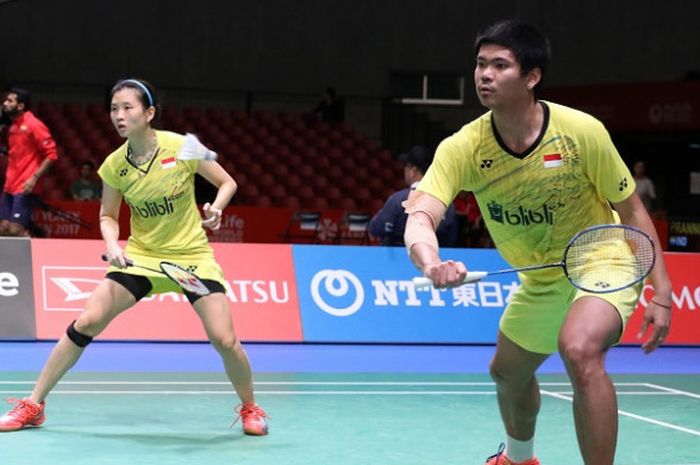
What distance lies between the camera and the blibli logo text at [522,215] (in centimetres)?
430

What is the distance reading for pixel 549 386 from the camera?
A: 26.9 feet

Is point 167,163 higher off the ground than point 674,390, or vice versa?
point 167,163

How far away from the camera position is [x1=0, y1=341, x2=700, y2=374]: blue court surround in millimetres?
8617

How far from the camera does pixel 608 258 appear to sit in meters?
4.20

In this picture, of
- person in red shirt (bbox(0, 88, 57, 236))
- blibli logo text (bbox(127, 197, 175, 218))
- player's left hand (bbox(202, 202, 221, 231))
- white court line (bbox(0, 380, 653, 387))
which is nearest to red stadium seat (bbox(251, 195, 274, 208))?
person in red shirt (bbox(0, 88, 57, 236))

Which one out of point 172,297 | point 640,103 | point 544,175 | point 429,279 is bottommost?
point 172,297

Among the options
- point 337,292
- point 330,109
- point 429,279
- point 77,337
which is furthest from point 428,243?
point 330,109

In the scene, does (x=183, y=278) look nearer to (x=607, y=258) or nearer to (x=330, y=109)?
(x=607, y=258)

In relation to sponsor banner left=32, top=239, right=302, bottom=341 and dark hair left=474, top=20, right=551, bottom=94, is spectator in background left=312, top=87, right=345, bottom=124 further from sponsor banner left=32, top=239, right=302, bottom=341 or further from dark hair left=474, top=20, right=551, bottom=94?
dark hair left=474, top=20, right=551, bottom=94

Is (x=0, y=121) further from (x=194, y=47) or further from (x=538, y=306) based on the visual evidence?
(x=538, y=306)

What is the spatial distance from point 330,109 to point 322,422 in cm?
1497

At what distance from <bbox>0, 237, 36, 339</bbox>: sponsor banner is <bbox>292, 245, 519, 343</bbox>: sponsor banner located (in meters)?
2.10

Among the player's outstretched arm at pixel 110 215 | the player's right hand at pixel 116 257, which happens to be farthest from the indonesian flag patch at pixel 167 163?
the player's right hand at pixel 116 257

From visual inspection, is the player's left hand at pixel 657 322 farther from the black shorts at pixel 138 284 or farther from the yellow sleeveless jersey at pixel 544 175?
the black shorts at pixel 138 284
